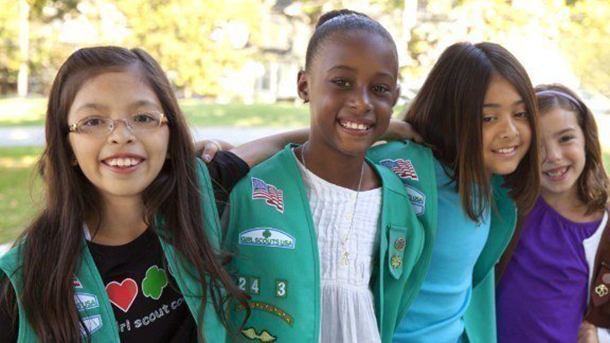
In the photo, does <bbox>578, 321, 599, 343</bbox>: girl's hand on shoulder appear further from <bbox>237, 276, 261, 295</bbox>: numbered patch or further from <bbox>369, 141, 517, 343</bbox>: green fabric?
<bbox>237, 276, 261, 295</bbox>: numbered patch

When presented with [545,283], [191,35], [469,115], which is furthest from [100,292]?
[191,35]

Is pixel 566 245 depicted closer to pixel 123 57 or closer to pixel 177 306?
pixel 177 306

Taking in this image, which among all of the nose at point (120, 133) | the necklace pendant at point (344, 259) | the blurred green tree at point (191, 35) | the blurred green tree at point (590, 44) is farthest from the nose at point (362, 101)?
the blurred green tree at point (191, 35)

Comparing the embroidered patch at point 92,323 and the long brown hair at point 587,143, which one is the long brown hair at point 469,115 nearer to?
the long brown hair at point 587,143

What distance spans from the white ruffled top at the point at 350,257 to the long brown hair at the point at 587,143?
102cm

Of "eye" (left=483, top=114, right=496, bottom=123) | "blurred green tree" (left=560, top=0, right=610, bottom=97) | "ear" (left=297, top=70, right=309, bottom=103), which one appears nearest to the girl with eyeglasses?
"ear" (left=297, top=70, right=309, bottom=103)

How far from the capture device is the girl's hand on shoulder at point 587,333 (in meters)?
2.63

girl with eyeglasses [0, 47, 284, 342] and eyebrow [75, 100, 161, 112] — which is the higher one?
eyebrow [75, 100, 161, 112]

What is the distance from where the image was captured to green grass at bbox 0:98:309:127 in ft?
35.3

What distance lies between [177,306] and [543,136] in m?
1.69

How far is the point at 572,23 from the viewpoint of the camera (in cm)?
728

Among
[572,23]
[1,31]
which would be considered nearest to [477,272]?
[572,23]

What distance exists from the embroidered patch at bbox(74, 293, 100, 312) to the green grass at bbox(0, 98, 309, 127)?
28.0ft

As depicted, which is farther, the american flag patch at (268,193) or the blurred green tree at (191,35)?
the blurred green tree at (191,35)
